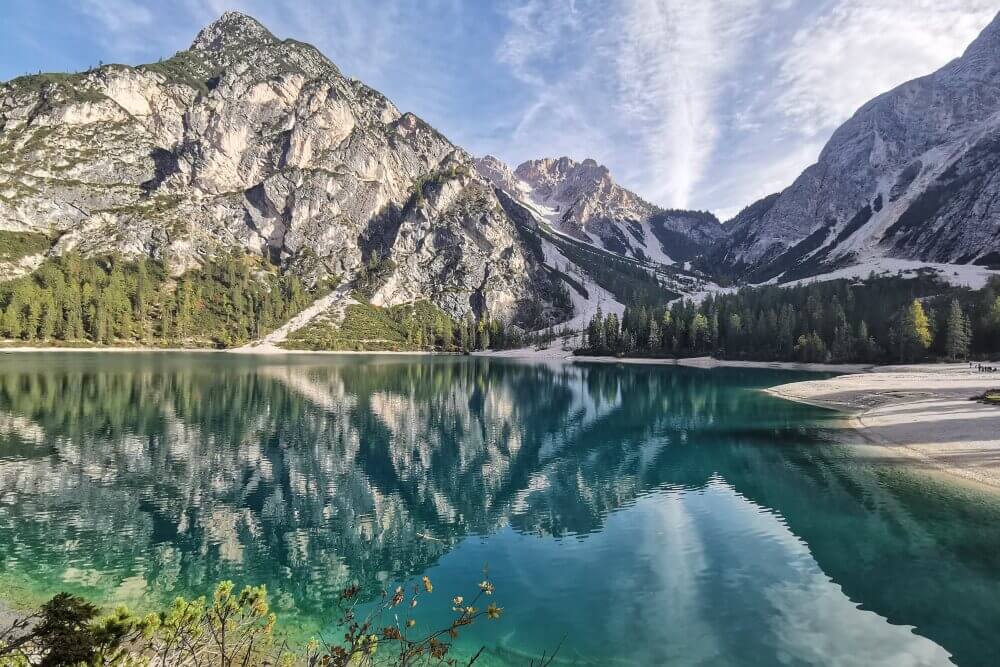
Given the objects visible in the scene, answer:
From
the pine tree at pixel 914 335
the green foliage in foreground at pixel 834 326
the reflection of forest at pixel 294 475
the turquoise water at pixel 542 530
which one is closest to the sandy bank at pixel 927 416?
the turquoise water at pixel 542 530

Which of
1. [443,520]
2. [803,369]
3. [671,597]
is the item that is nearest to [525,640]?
[671,597]

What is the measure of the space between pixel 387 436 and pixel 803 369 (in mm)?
122479

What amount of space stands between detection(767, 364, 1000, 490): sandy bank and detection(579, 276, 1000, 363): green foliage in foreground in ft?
118

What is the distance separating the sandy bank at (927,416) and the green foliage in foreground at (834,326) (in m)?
36.1

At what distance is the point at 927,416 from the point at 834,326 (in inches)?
3876

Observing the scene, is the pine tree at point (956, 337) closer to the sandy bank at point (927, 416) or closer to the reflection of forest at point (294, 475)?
the sandy bank at point (927, 416)

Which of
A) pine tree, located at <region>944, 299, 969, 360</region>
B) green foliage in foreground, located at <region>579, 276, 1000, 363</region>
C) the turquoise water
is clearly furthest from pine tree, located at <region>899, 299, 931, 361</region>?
the turquoise water

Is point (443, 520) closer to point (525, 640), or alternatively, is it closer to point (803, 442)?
point (525, 640)

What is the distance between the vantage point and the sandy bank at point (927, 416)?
3553 centimetres

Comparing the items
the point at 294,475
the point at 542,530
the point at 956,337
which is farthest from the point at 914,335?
the point at 294,475

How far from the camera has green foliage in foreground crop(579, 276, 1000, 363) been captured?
373ft

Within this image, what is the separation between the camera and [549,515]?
28.4 meters

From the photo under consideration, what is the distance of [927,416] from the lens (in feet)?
161

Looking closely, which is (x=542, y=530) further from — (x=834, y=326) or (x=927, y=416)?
(x=834, y=326)
